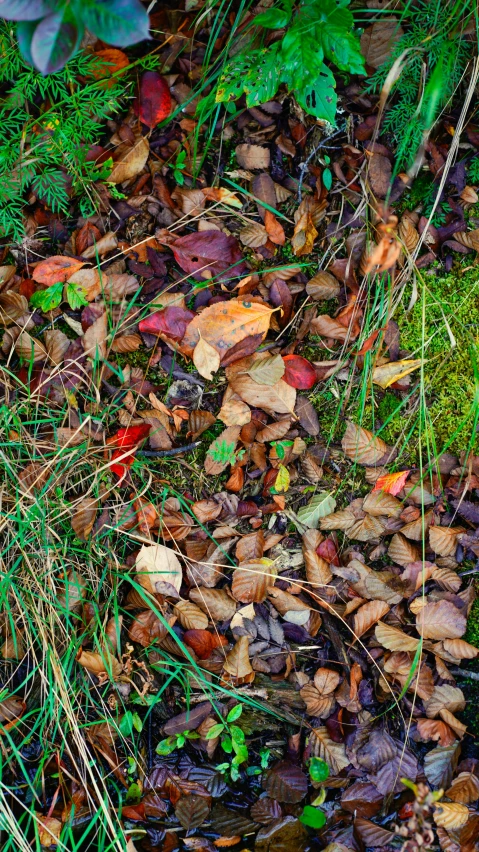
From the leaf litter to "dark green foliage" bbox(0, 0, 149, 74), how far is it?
0.81 metres

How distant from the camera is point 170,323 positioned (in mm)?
2195

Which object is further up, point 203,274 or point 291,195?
point 291,195

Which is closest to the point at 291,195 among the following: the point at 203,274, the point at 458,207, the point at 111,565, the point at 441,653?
the point at 203,274

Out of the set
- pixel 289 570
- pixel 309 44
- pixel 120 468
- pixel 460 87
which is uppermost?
pixel 309 44

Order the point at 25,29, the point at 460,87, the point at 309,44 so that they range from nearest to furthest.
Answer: the point at 25,29, the point at 309,44, the point at 460,87

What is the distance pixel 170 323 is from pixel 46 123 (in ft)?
2.61

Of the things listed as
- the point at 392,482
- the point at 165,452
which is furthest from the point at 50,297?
the point at 392,482

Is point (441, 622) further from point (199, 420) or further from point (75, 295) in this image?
point (75, 295)

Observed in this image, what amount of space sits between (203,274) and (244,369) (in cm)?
38

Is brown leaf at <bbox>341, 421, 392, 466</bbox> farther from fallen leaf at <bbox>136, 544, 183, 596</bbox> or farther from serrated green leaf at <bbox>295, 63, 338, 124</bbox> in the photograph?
serrated green leaf at <bbox>295, 63, 338, 124</bbox>

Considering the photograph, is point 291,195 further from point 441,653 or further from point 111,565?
point 441,653

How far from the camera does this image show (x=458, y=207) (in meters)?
2.23

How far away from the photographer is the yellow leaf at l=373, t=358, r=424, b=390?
220 centimetres

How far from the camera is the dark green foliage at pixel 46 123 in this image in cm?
206
